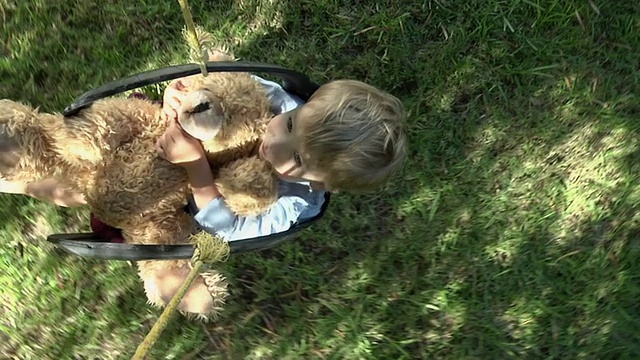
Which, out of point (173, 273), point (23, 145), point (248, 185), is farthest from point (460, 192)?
point (23, 145)

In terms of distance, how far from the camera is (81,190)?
1666mm

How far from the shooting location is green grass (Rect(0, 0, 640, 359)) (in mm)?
2213

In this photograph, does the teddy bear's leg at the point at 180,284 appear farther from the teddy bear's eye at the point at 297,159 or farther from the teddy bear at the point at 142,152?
the teddy bear's eye at the point at 297,159

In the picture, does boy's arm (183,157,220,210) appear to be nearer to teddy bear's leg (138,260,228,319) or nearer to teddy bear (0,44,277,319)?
teddy bear (0,44,277,319)

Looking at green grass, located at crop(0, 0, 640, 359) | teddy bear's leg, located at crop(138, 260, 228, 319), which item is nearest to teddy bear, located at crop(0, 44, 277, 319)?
teddy bear's leg, located at crop(138, 260, 228, 319)

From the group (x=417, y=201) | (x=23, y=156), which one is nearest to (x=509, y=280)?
(x=417, y=201)

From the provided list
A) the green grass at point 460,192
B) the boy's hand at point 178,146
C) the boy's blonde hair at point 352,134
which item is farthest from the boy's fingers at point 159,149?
the green grass at point 460,192

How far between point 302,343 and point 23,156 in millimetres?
1122

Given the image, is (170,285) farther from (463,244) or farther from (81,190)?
(463,244)

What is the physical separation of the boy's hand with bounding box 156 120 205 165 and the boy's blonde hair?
0.90ft

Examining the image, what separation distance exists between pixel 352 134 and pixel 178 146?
17.0 inches

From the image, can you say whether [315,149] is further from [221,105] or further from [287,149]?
[221,105]

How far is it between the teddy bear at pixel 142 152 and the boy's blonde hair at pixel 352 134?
17cm

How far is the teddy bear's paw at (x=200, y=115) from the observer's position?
1.50 meters
